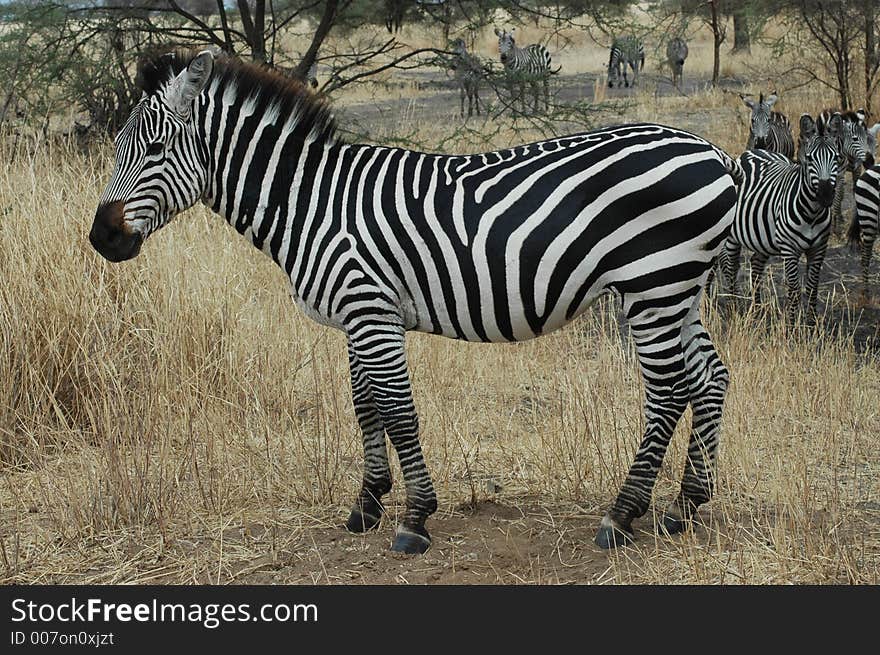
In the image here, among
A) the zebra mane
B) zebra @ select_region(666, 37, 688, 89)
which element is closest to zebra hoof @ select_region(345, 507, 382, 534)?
the zebra mane

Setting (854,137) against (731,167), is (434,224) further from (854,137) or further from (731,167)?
(854,137)

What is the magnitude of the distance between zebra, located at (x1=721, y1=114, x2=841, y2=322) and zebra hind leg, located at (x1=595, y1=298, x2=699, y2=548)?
4107mm

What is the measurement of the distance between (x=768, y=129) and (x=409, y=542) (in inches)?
357

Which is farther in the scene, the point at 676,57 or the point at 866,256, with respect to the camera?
the point at 676,57

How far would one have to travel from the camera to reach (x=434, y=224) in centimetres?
395

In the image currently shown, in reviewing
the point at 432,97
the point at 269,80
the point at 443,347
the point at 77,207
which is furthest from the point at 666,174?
the point at 432,97

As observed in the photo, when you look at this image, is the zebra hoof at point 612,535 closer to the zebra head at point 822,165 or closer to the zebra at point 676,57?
the zebra head at point 822,165

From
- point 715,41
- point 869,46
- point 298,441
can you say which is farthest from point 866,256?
point 715,41

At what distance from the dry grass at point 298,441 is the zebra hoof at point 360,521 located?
0.23 feet

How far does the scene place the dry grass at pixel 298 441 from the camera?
4.16 metres

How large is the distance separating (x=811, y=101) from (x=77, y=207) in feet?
44.3

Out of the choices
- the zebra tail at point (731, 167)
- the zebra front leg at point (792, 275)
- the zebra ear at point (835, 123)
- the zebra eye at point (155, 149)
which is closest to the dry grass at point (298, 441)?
the zebra tail at point (731, 167)

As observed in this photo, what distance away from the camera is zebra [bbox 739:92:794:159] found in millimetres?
11578

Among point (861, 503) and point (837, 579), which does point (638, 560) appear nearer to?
point (837, 579)
